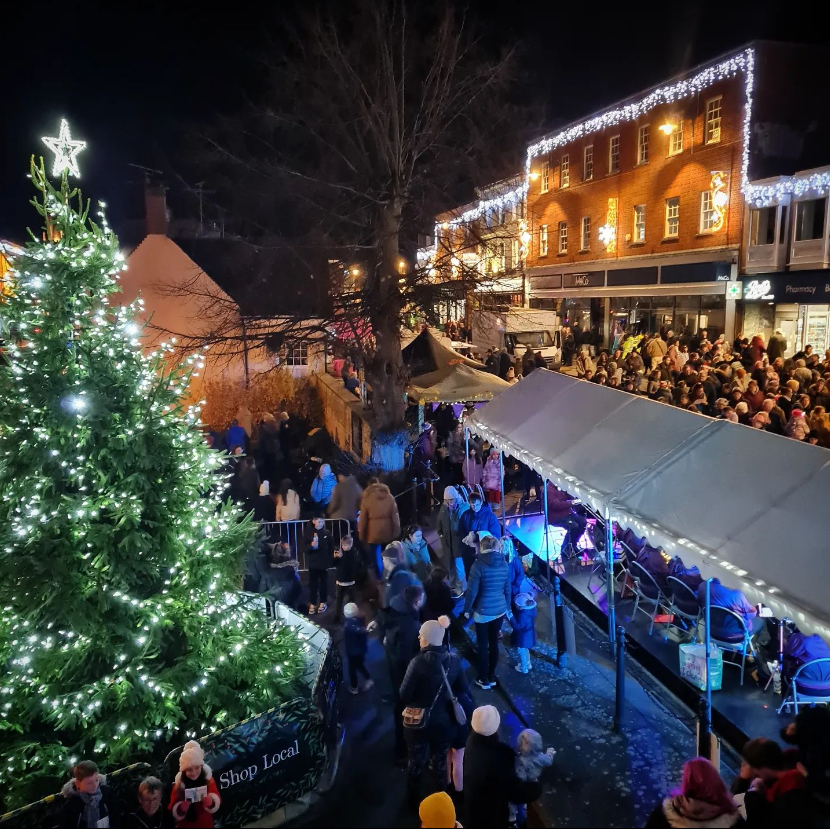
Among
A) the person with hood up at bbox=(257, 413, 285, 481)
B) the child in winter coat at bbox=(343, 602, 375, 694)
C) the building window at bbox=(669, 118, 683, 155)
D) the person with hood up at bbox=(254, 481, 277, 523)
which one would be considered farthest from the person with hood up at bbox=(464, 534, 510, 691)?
the building window at bbox=(669, 118, 683, 155)

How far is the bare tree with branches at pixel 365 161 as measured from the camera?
14047mm

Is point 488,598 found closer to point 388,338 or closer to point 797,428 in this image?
point 797,428

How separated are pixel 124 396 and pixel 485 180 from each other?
11.9 meters

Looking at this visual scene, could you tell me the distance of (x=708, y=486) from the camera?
6215 millimetres

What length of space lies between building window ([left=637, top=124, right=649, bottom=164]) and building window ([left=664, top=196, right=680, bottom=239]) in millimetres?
2333

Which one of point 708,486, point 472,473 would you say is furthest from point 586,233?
point 708,486

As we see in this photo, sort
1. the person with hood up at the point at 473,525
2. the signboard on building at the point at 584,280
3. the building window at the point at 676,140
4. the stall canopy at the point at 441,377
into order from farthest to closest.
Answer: the signboard on building at the point at 584,280 < the building window at the point at 676,140 < the stall canopy at the point at 441,377 < the person with hood up at the point at 473,525

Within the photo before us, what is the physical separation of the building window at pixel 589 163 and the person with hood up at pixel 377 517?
2642cm

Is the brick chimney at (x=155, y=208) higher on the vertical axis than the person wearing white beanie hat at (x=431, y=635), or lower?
higher

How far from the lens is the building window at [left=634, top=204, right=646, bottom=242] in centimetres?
2855

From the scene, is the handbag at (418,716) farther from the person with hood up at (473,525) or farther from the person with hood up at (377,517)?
the person with hood up at (377,517)

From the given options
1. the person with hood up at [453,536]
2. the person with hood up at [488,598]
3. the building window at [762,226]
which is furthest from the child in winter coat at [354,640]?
the building window at [762,226]

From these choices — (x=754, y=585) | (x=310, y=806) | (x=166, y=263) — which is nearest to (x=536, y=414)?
(x=754, y=585)

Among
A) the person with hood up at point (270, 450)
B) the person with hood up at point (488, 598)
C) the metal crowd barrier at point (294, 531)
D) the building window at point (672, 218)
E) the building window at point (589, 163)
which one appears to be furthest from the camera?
the building window at point (589, 163)
